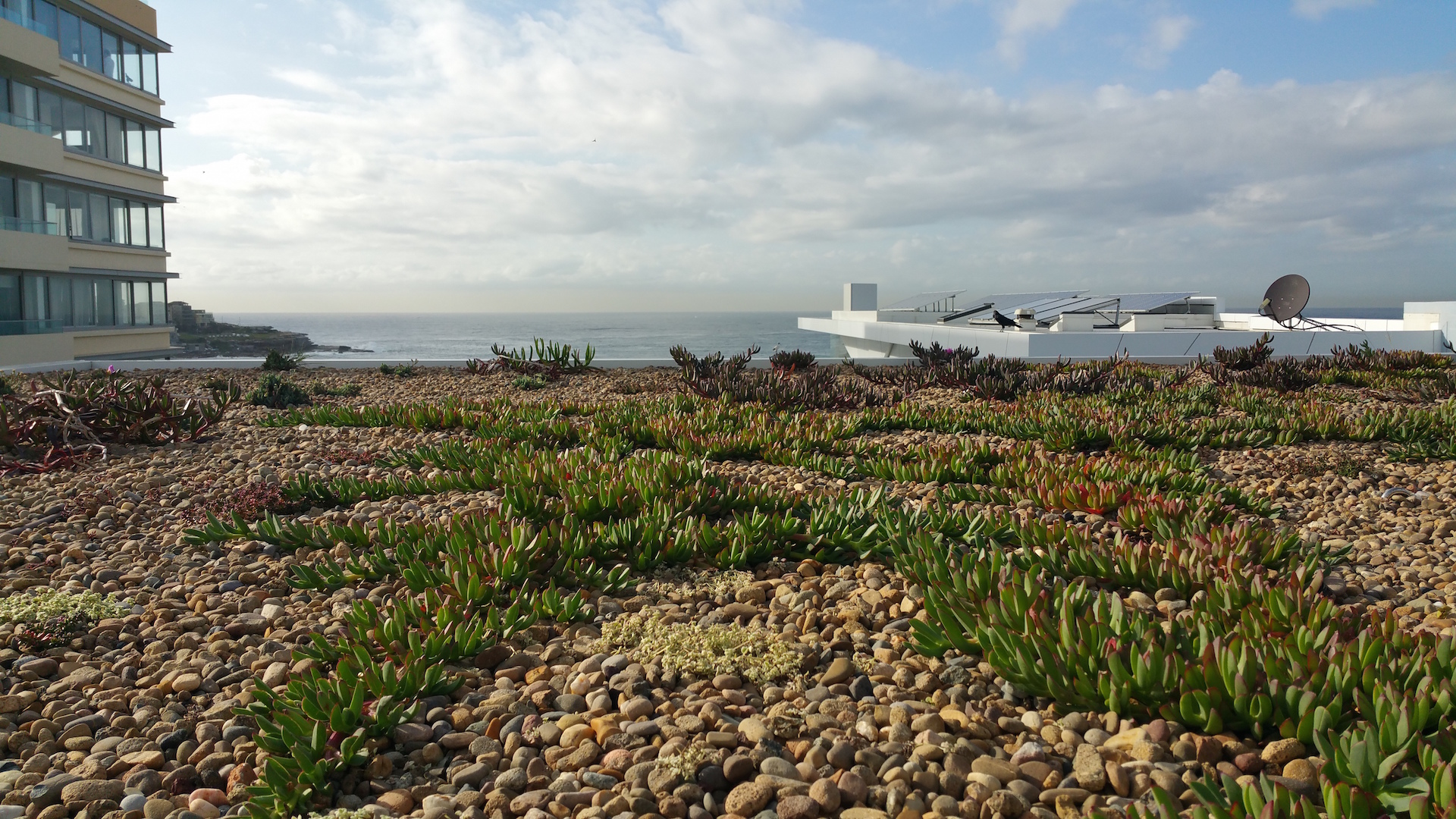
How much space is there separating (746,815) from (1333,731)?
58.3 inches

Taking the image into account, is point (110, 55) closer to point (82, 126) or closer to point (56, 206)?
point (82, 126)

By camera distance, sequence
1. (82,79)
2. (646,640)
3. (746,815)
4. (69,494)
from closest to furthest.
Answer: (746,815) → (646,640) → (69,494) → (82,79)

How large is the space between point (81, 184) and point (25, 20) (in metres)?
4.92

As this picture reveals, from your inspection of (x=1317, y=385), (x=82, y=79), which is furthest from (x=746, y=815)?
(x=82, y=79)

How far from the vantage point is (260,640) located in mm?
3203

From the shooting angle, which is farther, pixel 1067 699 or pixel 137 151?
pixel 137 151

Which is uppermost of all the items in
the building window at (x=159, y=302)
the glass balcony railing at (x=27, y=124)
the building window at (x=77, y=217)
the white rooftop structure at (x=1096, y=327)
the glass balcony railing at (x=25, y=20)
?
the glass balcony railing at (x=25, y=20)

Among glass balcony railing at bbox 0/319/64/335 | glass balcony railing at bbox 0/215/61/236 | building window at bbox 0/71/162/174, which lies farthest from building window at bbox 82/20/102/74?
glass balcony railing at bbox 0/319/64/335

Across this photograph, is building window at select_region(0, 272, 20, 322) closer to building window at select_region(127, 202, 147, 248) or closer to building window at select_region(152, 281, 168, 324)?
building window at select_region(127, 202, 147, 248)

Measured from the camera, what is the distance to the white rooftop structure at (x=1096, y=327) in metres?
15.1

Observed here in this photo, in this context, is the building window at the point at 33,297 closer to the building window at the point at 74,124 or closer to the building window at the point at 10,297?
the building window at the point at 10,297

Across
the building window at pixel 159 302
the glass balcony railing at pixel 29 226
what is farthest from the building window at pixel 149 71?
the glass balcony railing at pixel 29 226

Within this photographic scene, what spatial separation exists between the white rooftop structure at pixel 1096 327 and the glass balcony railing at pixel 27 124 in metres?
24.9

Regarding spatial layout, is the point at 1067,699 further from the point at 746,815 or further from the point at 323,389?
the point at 323,389
